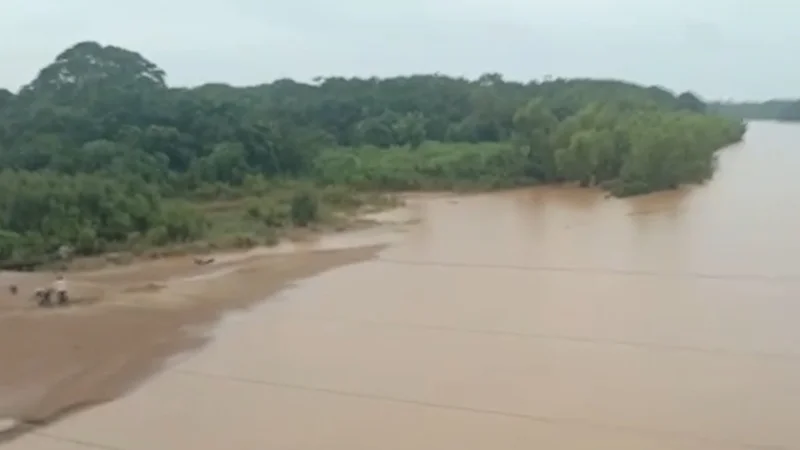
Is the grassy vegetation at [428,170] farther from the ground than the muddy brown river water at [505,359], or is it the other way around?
the grassy vegetation at [428,170]

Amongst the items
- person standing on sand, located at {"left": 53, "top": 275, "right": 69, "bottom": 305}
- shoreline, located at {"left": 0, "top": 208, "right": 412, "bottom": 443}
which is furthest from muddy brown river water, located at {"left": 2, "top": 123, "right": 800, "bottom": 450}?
person standing on sand, located at {"left": 53, "top": 275, "right": 69, "bottom": 305}

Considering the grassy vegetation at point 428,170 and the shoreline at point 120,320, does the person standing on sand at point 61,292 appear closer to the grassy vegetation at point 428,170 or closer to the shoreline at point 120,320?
the shoreline at point 120,320

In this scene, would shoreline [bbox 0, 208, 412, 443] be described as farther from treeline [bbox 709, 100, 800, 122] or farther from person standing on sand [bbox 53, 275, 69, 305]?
treeline [bbox 709, 100, 800, 122]

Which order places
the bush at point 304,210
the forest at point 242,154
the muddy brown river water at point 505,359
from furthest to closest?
the bush at point 304,210
the forest at point 242,154
the muddy brown river water at point 505,359

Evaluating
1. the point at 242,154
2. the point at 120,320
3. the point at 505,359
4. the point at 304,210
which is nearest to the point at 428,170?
the point at 242,154

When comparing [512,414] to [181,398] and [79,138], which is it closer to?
[181,398]

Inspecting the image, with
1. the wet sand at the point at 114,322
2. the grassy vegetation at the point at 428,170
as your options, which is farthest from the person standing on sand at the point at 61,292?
the grassy vegetation at the point at 428,170
